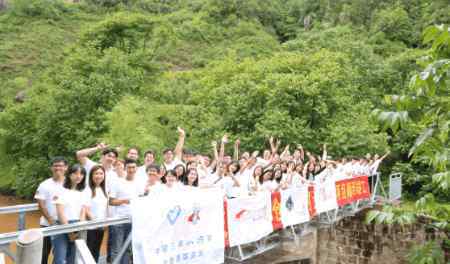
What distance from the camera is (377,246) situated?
14.7 metres

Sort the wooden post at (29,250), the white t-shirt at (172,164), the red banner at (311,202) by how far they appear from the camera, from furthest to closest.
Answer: the red banner at (311,202), the white t-shirt at (172,164), the wooden post at (29,250)

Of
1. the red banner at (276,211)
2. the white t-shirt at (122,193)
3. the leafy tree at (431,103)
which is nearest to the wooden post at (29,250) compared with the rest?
the leafy tree at (431,103)

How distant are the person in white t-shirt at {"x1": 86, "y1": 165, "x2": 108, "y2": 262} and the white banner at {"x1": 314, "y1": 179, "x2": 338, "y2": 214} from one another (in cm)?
604

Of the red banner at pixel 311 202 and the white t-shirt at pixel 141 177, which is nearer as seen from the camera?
the white t-shirt at pixel 141 177

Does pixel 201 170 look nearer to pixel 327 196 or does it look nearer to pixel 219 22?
pixel 327 196

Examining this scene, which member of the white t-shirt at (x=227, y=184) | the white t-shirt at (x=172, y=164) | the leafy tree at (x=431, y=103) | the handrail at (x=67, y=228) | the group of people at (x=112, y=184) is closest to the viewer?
the leafy tree at (x=431, y=103)

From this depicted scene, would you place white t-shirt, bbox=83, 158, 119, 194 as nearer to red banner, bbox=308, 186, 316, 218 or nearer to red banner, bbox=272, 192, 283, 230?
red banner, bbox=272, 192, 283, 230

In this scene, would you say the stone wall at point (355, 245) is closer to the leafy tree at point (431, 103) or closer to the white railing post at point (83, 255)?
the white railing post at point (83, 255)

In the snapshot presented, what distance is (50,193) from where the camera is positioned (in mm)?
5090

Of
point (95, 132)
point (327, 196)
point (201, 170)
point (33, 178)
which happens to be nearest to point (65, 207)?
point (201, 170)

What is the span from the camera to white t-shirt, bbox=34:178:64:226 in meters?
5.08

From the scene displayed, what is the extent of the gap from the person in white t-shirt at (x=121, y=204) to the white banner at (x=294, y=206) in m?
3.87

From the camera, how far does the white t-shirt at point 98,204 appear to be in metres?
5.53

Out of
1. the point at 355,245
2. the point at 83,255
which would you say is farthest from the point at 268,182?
the point at 355,245
